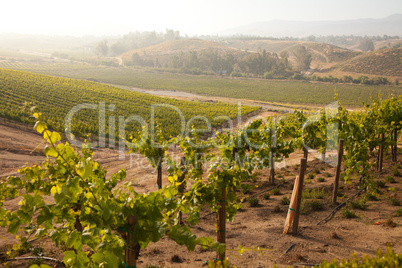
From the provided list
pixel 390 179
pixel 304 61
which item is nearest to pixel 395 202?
pixel 390 179

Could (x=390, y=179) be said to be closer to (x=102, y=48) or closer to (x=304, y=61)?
(x=304, y=61)

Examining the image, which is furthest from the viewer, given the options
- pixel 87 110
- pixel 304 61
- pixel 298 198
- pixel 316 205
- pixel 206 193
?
pixel 304 61

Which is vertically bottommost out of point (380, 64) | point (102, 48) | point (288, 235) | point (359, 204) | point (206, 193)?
point (288, 235)

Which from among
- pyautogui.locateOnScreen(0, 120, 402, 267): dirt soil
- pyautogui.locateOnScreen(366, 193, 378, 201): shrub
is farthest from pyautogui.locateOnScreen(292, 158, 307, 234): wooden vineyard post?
pyautogui.locateOnScreen(366, 193, 378, 201): shrub

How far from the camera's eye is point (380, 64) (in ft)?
344

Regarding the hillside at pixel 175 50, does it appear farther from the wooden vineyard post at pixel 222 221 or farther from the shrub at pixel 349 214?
the wooden vineyard post at pixel 222 221

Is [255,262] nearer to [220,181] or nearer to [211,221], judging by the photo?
[220,181]

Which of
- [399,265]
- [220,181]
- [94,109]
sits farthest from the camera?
[94,109]

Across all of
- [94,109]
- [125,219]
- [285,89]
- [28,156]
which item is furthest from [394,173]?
[285,89]

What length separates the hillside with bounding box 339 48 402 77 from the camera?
99.2 meters

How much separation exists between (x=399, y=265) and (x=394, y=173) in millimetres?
9850

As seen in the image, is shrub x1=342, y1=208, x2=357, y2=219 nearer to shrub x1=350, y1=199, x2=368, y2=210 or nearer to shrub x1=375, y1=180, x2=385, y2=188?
shrub x1=350, y1=199, x2=368, y2=210

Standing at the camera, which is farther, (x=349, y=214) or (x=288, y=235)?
(x=349, y=214)

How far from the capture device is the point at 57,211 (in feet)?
8.75
